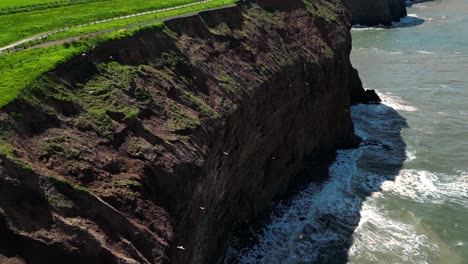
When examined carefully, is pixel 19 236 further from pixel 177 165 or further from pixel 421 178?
pixel 421 178

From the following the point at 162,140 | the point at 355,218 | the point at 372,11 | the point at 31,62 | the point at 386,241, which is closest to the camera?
the point at 162,140

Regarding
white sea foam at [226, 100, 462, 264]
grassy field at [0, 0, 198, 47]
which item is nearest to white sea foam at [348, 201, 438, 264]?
white sea foam at [226, 100, 462, 264]

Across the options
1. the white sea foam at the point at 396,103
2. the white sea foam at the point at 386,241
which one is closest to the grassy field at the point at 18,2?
the white sea foam at the point at 386,241

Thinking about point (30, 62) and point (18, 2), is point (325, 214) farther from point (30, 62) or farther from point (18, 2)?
point (18, 2)

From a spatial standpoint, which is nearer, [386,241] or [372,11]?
[386,241]

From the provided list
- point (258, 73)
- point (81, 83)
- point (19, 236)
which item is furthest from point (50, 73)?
point (258, 73)

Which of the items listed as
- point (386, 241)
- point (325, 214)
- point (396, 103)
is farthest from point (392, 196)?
→ point (396, 103)

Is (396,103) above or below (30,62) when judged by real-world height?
below
